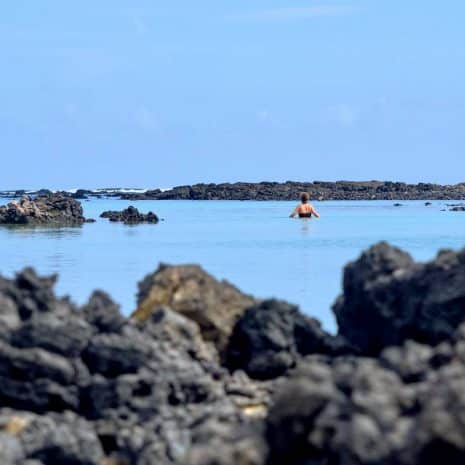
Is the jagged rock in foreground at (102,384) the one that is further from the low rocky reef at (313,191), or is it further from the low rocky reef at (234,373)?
the low rocky reef at (313,191)

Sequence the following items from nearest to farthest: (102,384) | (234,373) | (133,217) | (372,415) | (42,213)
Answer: (372,415)
(102,384)
(234,373)
(42,213)
(133,217)

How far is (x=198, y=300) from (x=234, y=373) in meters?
0.52

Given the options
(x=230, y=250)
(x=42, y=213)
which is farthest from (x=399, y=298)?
(x=42, y=213)

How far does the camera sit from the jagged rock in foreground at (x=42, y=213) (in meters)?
30.9

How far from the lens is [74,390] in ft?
22.7

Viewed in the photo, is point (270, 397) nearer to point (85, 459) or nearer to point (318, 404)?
point (85, 459)

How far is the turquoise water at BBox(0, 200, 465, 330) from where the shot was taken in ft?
45.5

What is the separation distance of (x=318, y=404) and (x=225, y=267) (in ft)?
36.7

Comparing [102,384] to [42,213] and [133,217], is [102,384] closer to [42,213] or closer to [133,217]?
[42,213]

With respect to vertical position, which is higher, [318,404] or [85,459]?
[318,404]

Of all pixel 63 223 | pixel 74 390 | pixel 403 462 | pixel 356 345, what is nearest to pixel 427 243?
pixel 63 223

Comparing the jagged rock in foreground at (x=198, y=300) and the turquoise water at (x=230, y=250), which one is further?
the turquoise water at (x=230, y=250)

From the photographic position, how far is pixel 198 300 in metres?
7.95

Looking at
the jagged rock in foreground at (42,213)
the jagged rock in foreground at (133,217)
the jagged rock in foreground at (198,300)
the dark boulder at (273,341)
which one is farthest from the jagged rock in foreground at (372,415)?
the jagged rock in foreground at (133,217)
